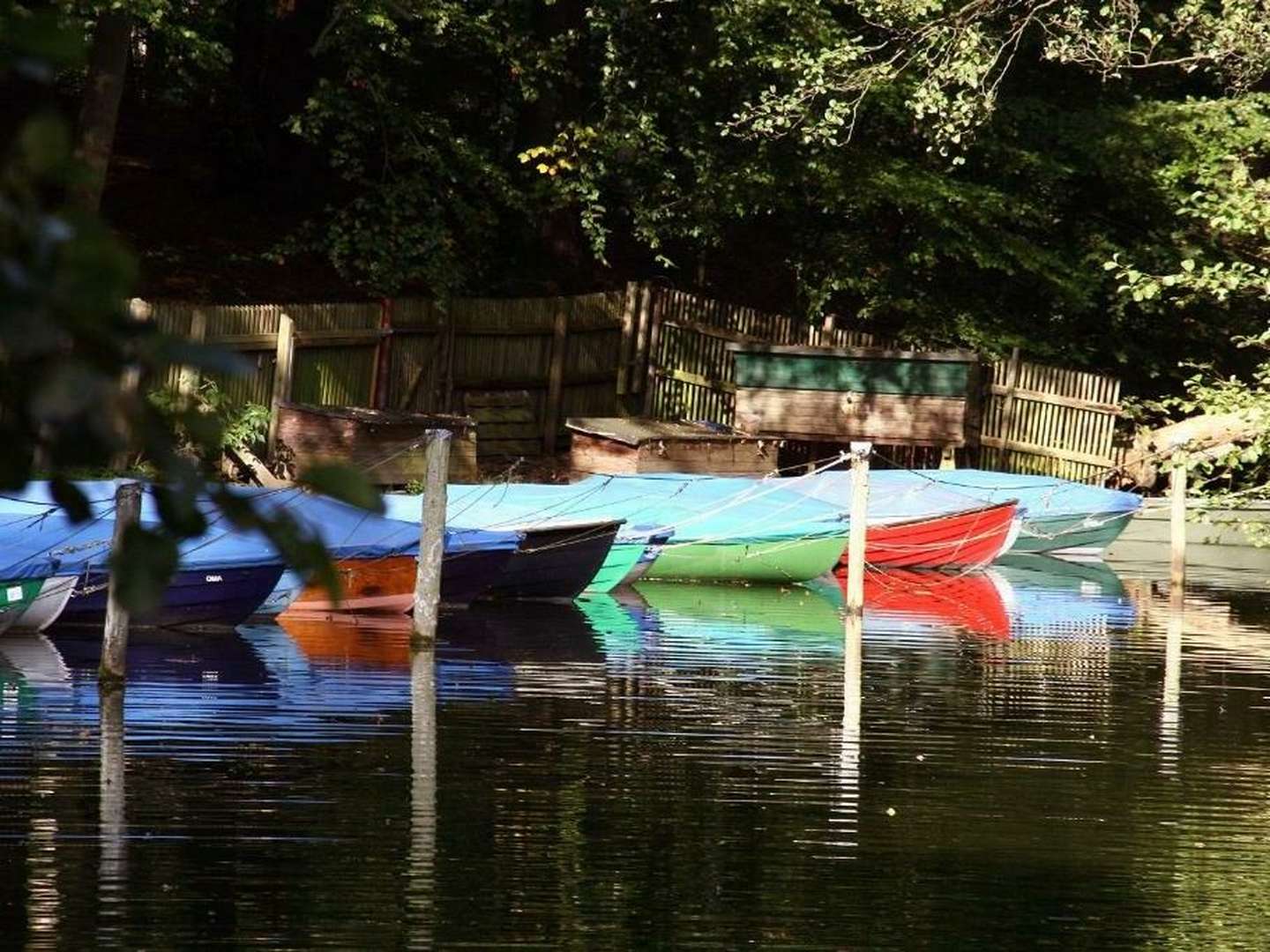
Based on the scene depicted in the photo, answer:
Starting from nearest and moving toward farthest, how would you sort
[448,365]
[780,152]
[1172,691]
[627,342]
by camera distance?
[1172,691] → [448,365] → [780,152] → [627,342]

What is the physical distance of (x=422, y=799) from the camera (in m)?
12.1

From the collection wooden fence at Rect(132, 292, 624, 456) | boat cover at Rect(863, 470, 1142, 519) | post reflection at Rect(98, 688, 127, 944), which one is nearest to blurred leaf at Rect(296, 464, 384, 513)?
post reflection at Rect(98, 688, 127, 944)

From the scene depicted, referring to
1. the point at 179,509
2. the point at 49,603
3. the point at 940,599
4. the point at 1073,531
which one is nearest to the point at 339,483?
the point at 179,509

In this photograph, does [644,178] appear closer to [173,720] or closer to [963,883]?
[173,720]

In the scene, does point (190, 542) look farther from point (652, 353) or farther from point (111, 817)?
point (652, 353)

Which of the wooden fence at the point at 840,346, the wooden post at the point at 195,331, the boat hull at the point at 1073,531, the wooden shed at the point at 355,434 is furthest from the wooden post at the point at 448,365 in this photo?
the boat hull at the point at 1073,531

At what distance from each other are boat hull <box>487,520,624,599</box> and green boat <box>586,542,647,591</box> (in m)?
0.94

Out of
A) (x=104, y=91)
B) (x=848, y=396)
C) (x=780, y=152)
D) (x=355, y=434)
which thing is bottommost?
(x=355, y=434)

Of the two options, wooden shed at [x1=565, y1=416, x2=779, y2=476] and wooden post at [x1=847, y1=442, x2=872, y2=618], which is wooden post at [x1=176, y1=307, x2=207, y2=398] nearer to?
wooden shed at [x1=565, y1=416, x2=779, y2=476]

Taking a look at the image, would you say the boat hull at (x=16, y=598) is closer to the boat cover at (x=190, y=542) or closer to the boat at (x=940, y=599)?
the boat cover at (x=190, y=542)

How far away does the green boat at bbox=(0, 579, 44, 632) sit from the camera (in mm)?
A: 17375

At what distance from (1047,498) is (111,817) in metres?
18.7

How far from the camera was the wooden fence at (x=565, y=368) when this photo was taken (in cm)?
2628

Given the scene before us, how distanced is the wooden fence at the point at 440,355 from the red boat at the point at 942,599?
5518mm
